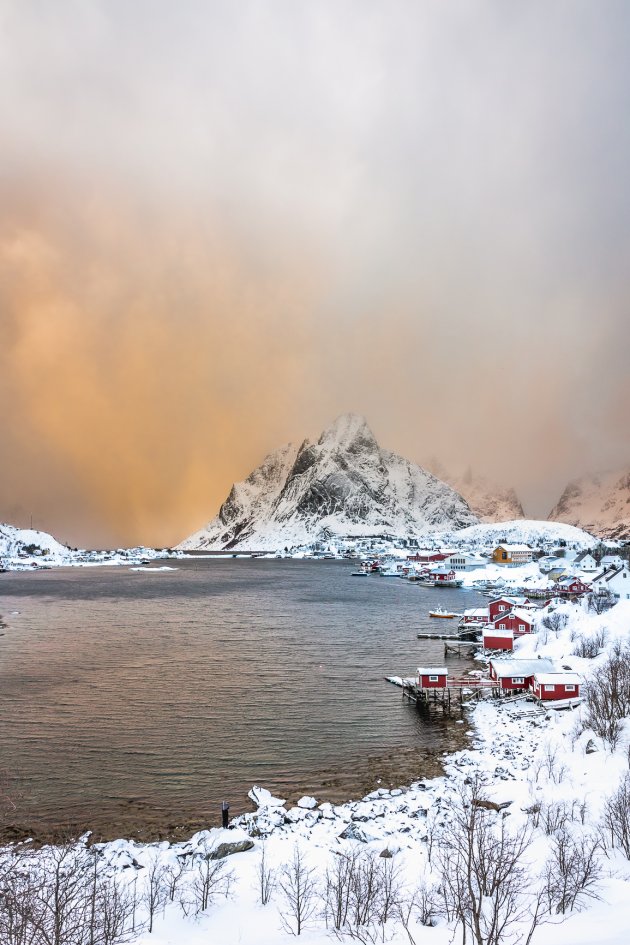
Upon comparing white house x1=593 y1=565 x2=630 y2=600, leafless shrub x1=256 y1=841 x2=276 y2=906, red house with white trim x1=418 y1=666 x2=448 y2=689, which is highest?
white house x1=593 y1=565 x2=630 y2=600

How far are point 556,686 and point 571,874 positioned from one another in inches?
978

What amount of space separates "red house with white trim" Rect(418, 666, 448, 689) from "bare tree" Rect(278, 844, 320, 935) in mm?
22513

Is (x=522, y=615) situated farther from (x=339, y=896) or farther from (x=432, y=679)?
(x=339, y=896)

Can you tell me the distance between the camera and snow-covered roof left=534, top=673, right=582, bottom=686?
3722 cm

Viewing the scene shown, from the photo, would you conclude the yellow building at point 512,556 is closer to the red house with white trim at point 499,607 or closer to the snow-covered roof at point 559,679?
the red house with white trim at point 499,607

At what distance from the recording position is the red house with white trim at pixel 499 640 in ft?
185

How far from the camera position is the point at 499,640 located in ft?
187

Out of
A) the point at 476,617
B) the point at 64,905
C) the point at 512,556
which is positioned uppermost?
the point at 512,556

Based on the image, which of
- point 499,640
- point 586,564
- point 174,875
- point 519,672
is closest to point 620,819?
point 174,875

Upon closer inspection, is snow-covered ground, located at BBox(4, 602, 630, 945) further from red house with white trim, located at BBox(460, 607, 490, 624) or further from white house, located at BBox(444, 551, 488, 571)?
white house, located at BBox(444, 551, 488, 571)

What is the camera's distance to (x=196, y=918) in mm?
15273

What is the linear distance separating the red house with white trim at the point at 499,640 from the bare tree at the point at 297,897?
42848mm

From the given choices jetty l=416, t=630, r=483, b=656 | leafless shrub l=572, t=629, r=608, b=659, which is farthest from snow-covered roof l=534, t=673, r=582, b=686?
jetty l=416, t=630, r=483, b=656

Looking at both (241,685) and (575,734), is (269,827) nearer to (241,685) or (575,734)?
(575,734)
